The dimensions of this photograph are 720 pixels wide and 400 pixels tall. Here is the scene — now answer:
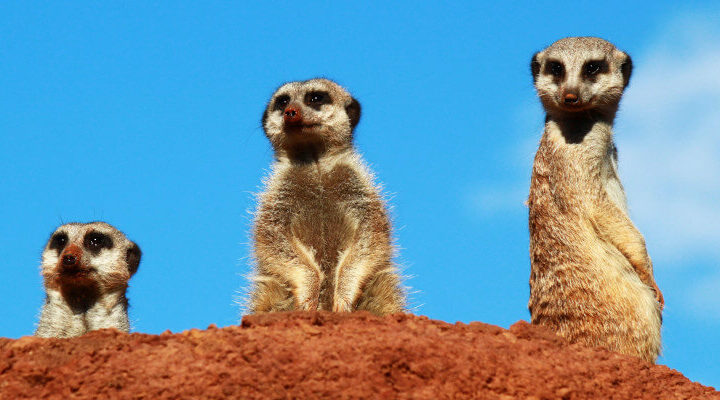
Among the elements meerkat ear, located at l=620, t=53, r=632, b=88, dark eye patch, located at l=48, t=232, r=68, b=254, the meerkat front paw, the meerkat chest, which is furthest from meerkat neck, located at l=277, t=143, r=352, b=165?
meerkat ear, located at l=620, t=53, r=632, b=88

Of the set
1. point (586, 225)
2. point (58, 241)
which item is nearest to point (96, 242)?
point (58, 241)

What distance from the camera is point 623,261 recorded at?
641 cm

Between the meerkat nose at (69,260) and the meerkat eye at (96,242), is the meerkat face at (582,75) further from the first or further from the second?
the meerkat nose at (69,260)

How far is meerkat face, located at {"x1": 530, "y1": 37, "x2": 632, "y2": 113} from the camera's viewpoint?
6.91m

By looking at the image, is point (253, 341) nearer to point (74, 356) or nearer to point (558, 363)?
point (74, 356)

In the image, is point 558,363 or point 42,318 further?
point 42,318

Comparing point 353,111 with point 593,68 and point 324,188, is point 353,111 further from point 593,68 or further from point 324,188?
point 593,68

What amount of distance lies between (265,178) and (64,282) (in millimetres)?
1783

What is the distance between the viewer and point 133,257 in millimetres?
8094

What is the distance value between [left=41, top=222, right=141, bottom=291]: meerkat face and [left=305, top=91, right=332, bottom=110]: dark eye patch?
1943mm

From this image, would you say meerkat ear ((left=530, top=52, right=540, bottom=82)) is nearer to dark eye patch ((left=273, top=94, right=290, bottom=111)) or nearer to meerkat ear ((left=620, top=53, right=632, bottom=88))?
meerkat ear ((left=620, top=53, right=632, bottom=88))

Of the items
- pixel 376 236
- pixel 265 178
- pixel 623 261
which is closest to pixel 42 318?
pixel 265 178

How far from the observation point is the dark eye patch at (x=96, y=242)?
25.5 feet

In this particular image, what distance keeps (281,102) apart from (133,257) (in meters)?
1.82
